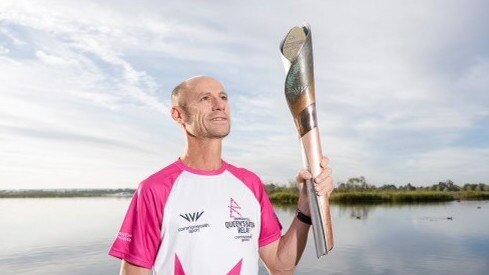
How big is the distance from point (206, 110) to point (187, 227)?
0.74 meters

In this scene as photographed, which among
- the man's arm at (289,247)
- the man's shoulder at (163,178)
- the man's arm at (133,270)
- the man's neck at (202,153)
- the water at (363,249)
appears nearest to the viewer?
the man's arm at (133,270)

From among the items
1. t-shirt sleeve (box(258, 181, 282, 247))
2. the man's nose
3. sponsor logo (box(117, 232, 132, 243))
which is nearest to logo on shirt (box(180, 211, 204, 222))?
sponsor logo (box(117, 232, 132, 243))

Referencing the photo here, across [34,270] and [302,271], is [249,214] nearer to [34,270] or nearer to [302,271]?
[302,271]

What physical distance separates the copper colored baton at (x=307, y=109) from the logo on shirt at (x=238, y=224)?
414mm

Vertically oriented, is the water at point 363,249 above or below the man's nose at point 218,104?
below

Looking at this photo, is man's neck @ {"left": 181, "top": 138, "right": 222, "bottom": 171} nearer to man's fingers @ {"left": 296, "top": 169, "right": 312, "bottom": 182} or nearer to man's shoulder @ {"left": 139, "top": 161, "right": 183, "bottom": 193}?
man's shoulder @ {"left": 139, "top": 161, "right": 183, "bottom": 193}

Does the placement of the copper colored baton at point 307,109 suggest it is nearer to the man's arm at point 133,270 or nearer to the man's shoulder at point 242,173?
the man's shoulder at point 242,173

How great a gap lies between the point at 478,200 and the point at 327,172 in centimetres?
9662

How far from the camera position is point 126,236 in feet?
9.90

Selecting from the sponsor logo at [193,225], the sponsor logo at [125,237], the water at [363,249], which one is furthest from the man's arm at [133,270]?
the water at [363,249]

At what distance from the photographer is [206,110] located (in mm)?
3186

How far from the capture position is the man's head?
3.17m

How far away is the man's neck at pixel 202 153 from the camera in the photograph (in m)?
3.24

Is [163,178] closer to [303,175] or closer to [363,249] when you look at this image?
[303,175]
